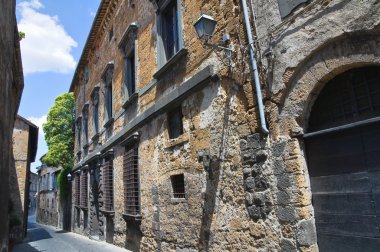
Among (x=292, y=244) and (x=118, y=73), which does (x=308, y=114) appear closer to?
(x=292, y=244)

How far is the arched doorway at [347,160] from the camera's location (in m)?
3.05

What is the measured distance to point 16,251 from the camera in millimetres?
10758

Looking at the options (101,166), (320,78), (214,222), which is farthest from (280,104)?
Result: (101,166)

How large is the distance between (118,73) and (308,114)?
741 centimetres

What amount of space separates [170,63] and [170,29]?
1.09m

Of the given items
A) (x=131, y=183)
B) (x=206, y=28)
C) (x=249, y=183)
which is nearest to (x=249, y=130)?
(x=249, y=183)

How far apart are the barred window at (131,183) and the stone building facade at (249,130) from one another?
0.10ft

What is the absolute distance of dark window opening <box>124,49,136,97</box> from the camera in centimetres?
896

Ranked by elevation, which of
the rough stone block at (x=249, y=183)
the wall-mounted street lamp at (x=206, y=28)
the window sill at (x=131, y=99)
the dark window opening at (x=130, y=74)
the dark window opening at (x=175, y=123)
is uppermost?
the dark window opening at (x=130, y=74)

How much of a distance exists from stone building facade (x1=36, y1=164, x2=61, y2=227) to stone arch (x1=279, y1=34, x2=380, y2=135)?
21668mm

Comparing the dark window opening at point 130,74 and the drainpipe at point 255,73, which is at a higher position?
the dark window opening at point 130,74

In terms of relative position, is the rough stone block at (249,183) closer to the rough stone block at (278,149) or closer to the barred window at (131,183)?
the rough stone block at (278,149)

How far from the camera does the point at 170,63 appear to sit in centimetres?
629

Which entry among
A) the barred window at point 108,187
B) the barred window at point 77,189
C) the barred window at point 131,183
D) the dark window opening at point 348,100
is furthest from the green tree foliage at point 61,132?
the dark window opening at point 348,100
